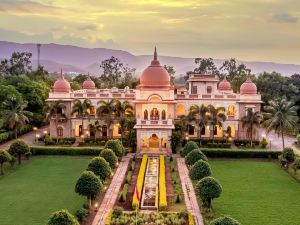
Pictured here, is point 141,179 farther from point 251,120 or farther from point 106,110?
point 251,120

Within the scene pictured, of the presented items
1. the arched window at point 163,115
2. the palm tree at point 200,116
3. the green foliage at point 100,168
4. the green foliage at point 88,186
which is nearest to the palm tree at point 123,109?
the arched window at point 163,115

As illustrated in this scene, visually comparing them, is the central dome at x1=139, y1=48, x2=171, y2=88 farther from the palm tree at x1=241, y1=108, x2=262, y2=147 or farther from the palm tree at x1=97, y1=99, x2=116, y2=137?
the palm tree at x1=241, y1=108, x2=262, y2=147

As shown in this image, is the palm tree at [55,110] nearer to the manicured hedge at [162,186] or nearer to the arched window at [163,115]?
the arched window at [163,115]

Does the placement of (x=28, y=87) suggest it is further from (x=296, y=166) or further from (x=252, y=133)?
(x=296, y=166)

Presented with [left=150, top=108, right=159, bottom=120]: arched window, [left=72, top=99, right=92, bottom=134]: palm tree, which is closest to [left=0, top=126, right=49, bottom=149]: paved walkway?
[left=72, top=99, right=92, bottom=134]: palm tree

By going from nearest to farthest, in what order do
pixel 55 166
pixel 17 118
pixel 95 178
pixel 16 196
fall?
pixel 95 178 < pixel 16 196 < pixel 55 166 < pixel 17 118

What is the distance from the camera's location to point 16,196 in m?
31.8

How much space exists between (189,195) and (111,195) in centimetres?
548

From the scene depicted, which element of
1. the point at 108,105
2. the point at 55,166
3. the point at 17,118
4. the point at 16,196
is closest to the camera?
the point at 16,196

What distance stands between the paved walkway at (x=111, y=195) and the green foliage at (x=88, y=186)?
1.21 metres

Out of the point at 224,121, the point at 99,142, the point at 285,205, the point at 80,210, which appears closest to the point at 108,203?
the point at 80,210

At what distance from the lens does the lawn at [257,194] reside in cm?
2781

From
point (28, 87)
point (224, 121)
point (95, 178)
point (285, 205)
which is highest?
point (28, 87)

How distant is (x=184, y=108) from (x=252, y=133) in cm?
882
